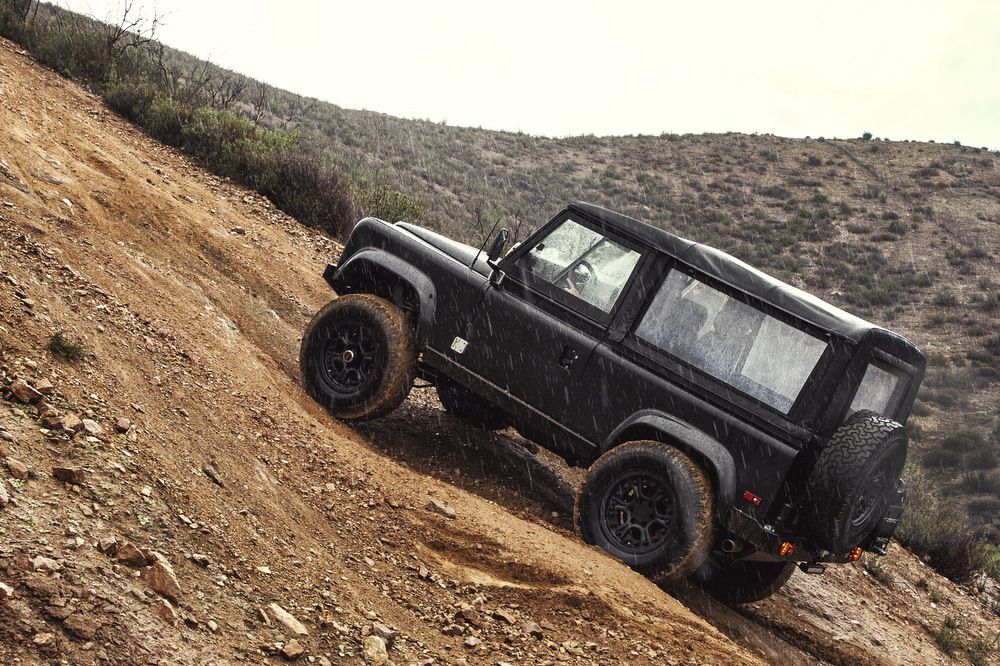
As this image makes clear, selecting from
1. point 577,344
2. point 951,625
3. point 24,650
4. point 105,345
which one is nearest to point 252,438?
point 105,345

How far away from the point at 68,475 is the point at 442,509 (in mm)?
2378

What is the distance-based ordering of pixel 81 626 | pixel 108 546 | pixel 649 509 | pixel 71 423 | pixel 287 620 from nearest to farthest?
pixel 81 626 → pixel 108 546 → pixel 287 620 → pixel 71 423 → pixel 649 509

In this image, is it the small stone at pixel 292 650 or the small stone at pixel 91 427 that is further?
the small stone at pixel 91 427


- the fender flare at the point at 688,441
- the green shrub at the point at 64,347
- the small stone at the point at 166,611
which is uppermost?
the fender flare at the point at 688,441

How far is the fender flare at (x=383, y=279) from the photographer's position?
21.8 ft

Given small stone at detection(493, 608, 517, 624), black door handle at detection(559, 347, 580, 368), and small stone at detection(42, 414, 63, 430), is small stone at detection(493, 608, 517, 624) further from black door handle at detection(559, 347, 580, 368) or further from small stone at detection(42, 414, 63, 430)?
small stone at detection(42, 414, 63, 430)

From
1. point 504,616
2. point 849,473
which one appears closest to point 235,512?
point 504,616

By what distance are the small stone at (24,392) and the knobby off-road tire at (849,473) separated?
13.8 feet

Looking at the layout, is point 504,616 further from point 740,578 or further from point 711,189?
point 711,189

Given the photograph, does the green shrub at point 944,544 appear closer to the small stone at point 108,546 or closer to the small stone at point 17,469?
the small stone at point 108,546

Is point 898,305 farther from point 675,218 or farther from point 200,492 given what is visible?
point 200,492

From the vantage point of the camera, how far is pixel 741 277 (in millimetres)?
5820

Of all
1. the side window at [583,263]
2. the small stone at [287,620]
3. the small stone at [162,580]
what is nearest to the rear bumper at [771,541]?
the side window at [583,263]

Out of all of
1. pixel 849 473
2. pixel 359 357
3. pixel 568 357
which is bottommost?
pixel 359 357
